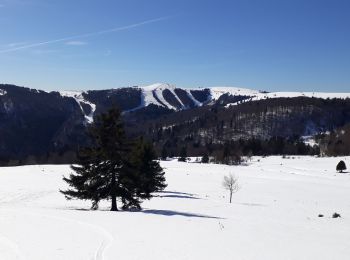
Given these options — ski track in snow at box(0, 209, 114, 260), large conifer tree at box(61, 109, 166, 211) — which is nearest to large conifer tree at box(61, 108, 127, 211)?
large conifer tree at box(61, 109, 166, 211)

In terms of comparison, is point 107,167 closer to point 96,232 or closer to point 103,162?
point 103,162

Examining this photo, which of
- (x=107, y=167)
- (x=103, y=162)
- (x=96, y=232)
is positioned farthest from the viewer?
(x=103, y=162)

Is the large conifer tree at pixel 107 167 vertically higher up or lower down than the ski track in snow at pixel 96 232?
higher up

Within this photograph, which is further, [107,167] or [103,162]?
[103,162]

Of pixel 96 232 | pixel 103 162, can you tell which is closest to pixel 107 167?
pixel 103 162

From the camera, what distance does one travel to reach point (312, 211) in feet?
147

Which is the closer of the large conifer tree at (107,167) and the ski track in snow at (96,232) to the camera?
the ski track in snow at (96,232)

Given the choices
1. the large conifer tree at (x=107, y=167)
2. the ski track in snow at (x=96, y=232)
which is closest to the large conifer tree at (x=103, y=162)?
the large conifer tree at (x=107, y=167)

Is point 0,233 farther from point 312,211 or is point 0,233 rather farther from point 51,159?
point 51,159

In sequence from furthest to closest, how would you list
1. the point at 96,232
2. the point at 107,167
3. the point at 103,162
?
the point at 103,162 → the point at 107,167 → the point at 96,232

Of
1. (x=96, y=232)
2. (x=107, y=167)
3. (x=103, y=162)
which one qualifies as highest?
(x=103, y=162)

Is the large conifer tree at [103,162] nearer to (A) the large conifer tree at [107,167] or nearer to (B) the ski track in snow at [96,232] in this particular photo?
(A) the large conifer tree at [107,167]

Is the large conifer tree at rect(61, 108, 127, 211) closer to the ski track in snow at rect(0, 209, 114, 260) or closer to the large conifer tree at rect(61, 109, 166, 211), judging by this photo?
the large conifer tree at rect(61, 109, 166, 211)

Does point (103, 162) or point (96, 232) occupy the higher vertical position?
point (103, 162)
